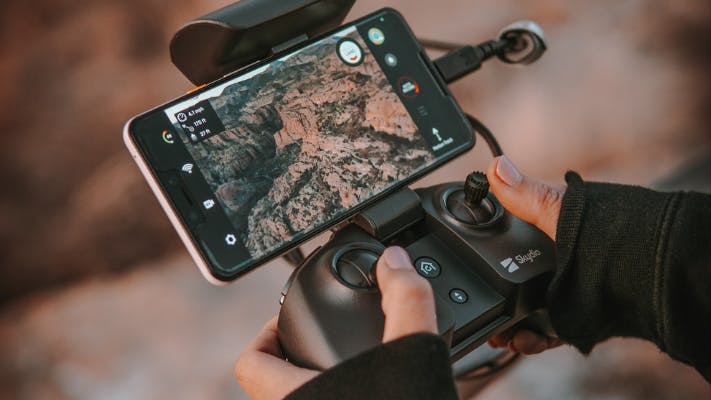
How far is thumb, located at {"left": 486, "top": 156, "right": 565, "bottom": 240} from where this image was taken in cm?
51

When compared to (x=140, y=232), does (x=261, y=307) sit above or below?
below

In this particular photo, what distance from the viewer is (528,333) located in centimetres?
62

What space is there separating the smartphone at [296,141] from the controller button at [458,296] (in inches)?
4.0

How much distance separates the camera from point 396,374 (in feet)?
1.31

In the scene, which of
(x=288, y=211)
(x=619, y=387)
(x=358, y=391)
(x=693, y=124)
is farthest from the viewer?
(x=693, y=124)

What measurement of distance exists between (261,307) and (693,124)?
0.76 meters

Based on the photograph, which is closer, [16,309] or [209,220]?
[209,220]

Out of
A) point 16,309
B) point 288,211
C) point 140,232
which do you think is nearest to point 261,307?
point 140,232

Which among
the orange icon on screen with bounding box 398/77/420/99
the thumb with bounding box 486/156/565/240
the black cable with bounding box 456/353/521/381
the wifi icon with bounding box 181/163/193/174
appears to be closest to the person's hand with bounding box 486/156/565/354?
the thumb with bounding box 486/156/565/240

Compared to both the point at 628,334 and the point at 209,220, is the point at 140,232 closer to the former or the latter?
the point at 209,220

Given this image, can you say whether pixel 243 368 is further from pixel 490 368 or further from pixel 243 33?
pixel 490 368

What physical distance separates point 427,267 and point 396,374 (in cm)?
13

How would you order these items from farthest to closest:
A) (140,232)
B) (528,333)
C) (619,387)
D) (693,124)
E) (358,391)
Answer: (693,124)
(140,232)
(619,387)
(528,333)
(358,391)

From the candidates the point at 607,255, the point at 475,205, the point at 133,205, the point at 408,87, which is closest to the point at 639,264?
the point at 607,255
